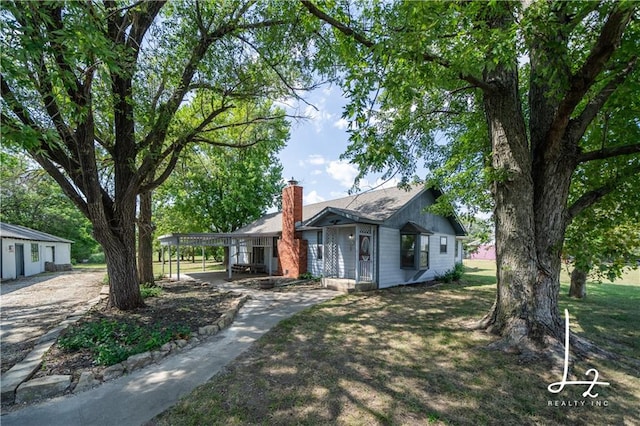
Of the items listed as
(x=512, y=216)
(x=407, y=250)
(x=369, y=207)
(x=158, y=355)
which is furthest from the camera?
(x=369, y=207)

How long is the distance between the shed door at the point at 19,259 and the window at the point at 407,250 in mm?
21884

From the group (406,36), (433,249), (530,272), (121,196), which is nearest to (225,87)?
(121,196)

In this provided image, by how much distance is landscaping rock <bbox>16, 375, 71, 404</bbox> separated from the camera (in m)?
3.65

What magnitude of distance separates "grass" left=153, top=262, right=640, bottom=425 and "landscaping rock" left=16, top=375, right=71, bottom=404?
175 centimetres

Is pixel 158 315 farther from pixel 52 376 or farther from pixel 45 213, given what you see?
pixel 45 213

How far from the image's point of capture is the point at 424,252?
13430 mm

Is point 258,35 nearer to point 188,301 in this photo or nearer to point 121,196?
point 121,196

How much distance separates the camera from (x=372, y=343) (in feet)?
18.4

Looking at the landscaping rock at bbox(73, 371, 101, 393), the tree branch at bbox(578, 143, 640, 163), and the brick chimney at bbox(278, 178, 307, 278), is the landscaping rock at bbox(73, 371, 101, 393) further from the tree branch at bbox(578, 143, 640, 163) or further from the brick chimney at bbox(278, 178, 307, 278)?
the brick chimney at bbox(278, 178, 307, 278)

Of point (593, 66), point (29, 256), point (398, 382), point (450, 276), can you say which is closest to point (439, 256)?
point (450, 276)

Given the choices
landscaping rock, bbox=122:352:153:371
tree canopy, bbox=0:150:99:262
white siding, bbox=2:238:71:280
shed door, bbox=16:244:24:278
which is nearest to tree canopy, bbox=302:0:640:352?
landscaping rock, bbox=122:352:153:371

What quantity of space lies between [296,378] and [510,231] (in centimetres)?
452

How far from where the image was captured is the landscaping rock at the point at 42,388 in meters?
3.65

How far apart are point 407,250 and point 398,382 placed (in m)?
9.57
